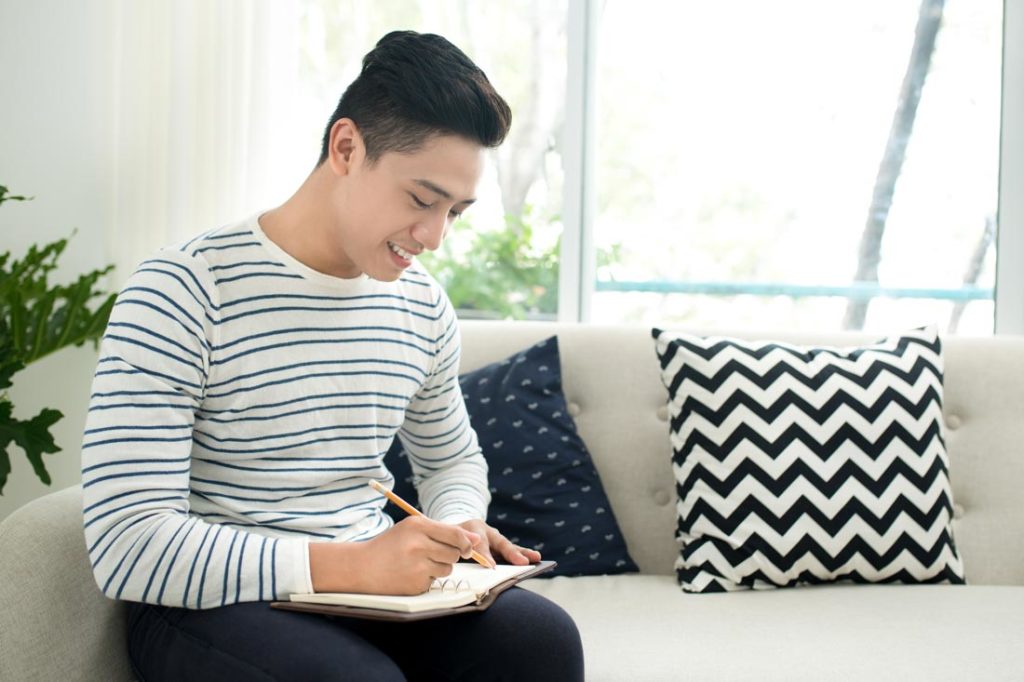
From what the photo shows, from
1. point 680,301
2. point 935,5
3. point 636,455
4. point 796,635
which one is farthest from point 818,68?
point 796,635

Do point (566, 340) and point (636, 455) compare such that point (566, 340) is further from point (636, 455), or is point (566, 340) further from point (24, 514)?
point (24, 514)

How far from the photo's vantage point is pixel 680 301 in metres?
2.49

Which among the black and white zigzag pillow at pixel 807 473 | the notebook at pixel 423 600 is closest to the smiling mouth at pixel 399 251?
the notebook at pixel 423 600

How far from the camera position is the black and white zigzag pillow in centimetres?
167

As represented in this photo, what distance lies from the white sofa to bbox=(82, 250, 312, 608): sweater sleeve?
16cm

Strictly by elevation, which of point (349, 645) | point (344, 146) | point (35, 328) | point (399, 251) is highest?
point (344, 146)

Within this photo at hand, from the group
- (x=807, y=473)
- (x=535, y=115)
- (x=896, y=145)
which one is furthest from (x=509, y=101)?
(x=807, y=473)

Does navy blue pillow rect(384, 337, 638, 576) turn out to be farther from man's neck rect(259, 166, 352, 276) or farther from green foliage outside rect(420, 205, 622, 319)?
green foliage outside rect(420, 205, 622, 319)

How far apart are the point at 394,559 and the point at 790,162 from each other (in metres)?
1.66

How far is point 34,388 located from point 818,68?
1958 millimetres

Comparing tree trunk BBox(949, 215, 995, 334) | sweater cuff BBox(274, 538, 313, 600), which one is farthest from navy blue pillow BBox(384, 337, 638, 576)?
tree trunk BBox(949, 215, 995, 334)

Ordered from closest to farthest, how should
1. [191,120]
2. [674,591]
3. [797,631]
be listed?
[797,631]
[674,591]
[191,120]

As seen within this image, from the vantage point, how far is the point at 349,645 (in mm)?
1055

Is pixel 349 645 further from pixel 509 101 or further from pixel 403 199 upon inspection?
pixel 509 101
